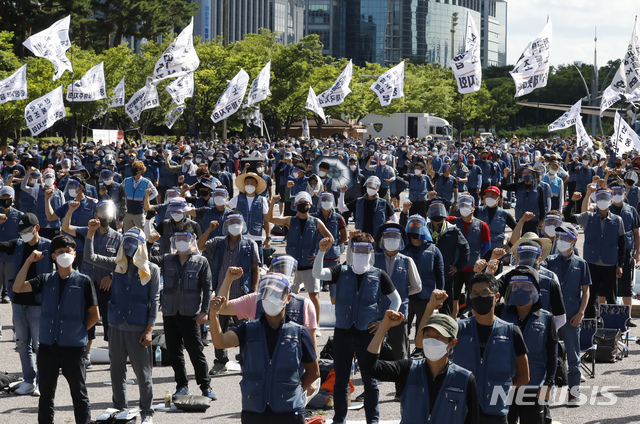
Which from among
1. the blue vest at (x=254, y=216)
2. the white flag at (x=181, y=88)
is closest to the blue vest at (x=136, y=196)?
the blue vest at (x=254, y=216)

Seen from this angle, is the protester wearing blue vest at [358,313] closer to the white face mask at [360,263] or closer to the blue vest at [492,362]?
the white face mask at [360,263]

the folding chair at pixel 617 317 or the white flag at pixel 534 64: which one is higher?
the white flag at pixel 534 64

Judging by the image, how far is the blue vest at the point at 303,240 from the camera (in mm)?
11992

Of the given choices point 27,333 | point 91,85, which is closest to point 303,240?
point 27,333

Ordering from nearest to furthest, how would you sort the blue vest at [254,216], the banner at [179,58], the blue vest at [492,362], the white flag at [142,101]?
the blue vest at [492,362], the blue vest at [254,216], the banner at [179,58], the white flag at [142,101]

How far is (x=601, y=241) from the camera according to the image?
477 inches

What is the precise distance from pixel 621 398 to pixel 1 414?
5.96 meters

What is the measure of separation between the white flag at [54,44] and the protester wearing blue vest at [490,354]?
21332 mm

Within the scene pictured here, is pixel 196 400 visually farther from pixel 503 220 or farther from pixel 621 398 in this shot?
pixel 503 220

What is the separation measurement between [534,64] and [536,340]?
22.0 metres

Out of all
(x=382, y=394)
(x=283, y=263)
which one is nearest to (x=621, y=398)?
(x=382, y=394)

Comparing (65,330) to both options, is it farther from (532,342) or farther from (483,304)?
(532,342)

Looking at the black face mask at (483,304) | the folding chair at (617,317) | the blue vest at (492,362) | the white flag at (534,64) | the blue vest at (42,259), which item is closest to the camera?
the blue vest at (492,362)

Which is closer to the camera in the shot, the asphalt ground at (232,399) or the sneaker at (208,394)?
the asphalt ground at (232,399)
